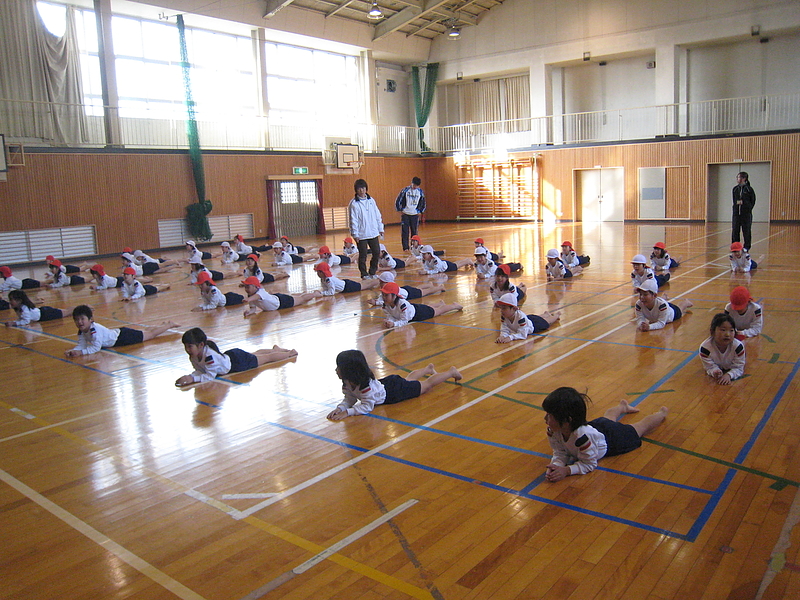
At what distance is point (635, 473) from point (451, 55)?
27845 millimetres

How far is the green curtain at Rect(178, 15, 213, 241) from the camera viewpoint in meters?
20.6

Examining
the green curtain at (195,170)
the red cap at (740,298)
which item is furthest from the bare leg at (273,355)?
the green curtain at (195,170)

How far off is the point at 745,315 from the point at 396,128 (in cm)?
2414

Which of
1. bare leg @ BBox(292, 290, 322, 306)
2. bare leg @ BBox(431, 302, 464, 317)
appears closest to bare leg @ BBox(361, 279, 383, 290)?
bare leg @ BBox(292, 290, 322, 306)

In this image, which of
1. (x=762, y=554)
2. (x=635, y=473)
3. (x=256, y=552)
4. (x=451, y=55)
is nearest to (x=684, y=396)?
(x=635, y=473)

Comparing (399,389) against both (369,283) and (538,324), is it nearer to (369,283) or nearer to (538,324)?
(538,324)

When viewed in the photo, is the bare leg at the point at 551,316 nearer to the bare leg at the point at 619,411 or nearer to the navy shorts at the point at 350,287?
the bare leg at the point at 619,411

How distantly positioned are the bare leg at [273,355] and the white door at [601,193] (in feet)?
67.4

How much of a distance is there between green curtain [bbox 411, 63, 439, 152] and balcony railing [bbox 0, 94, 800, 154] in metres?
0.29

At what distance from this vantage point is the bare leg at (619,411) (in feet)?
15.2

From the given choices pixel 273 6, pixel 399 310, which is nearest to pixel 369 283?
pixel 399 310

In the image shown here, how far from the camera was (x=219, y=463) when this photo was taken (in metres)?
4.39

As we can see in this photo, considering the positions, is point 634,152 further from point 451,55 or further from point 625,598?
point 625,598

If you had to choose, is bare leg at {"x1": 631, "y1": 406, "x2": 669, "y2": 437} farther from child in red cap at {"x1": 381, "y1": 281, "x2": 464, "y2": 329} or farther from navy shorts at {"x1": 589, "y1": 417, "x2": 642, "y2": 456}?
child in red cap at {"x1": 381, "y1": 281, "x2": 464, "y2": 329}
